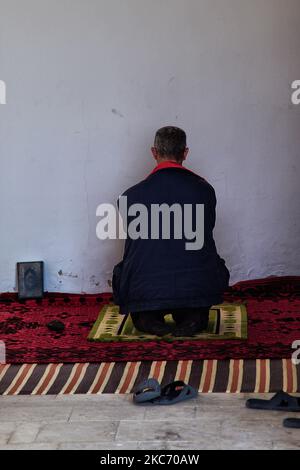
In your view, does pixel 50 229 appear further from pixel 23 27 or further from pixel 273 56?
pixel 273 56

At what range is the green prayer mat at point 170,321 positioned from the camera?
17.3 feet

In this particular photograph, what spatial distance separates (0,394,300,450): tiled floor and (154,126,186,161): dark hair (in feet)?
4.99

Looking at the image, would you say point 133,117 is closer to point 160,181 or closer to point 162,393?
point 160,181

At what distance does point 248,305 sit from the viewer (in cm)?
592

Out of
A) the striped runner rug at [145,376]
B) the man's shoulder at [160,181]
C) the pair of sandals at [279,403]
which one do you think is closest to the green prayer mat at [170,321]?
the striped runner rug at [145,376]

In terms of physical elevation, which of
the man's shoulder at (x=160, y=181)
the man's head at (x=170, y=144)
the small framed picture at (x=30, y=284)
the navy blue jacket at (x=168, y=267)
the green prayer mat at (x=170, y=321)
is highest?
the man's head at (x=170, y=144)

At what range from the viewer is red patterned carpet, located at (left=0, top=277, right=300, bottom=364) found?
4961 millimetres

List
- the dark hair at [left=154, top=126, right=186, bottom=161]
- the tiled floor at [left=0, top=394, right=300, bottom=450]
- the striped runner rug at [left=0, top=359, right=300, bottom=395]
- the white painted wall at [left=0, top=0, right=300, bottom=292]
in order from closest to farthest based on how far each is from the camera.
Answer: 1. the tiled floor at [left=0, top=394, right=300, bottom=450]
2. the striped runner rug at [left=0, top=359, right=300, bottom=395]
3. the dark hair at [left=154, top=126, right=186, bottom=161]
4. the white painted wall at [left=0, top=0, right=300, bottom=292]

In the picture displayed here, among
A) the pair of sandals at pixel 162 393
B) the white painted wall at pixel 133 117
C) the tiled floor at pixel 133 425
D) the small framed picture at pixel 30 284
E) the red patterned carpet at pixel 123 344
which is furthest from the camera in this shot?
the small framed picture at pixel 30 284

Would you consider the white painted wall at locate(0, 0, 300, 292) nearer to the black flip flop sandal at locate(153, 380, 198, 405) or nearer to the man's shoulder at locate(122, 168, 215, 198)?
the man's shoulder at locate(122, 168, 215, 198)

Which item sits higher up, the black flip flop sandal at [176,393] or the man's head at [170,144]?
the man's head at [170,144]

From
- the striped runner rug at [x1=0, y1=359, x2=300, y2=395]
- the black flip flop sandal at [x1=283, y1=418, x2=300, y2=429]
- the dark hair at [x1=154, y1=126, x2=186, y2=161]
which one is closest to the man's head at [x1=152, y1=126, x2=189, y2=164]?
the dark hair at [x1=154, y1=126, x2=186, y2=161]

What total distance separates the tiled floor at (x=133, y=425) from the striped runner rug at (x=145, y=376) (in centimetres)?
12

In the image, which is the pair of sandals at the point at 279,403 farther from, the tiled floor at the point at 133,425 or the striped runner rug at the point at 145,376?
the striped runner rug at the point at 145,376
